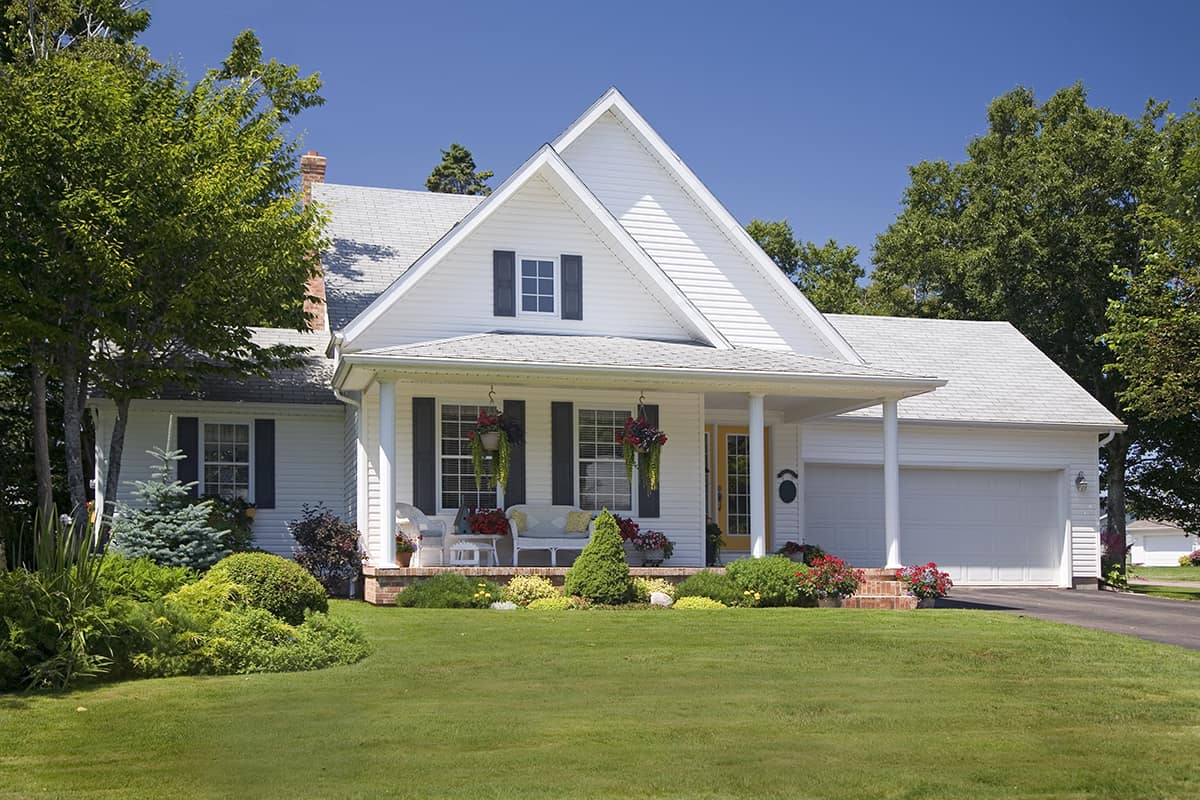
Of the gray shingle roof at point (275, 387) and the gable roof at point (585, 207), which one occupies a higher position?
the gable roof at point (585, 207)

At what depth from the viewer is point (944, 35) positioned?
1083 inches

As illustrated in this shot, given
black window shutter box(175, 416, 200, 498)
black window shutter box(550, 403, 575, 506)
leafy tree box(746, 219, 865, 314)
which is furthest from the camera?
leafy tree box(746, 219, 865, 314)

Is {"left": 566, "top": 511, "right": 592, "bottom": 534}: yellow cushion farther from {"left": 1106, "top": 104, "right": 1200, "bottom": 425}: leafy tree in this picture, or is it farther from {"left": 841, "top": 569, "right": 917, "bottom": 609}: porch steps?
{"left": 1106, "top": 104, "right": 1200, "bottom": 425}: leafy tree

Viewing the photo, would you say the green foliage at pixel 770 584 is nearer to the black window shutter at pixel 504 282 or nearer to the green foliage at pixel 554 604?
the green foliage at pixel 554 604

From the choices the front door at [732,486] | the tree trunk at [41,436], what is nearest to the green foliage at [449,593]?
the front door at [732,486]

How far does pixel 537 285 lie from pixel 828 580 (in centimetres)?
627

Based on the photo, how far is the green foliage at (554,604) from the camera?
52.4 ft

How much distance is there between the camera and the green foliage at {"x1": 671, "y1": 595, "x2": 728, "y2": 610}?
16344 mm

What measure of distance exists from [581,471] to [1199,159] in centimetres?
1559

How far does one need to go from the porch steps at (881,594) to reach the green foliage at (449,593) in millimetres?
4995

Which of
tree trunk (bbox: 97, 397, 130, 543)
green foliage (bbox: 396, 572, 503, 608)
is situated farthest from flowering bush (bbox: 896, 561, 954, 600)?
tree trunk (bbox: 97, 397, 130, 543)

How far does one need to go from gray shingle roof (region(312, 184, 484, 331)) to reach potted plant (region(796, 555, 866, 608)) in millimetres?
8536

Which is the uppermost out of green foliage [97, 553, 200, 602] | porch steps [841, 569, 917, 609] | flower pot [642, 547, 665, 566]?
green foliage [97, 553, 200, 602]

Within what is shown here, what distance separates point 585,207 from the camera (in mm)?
19125
